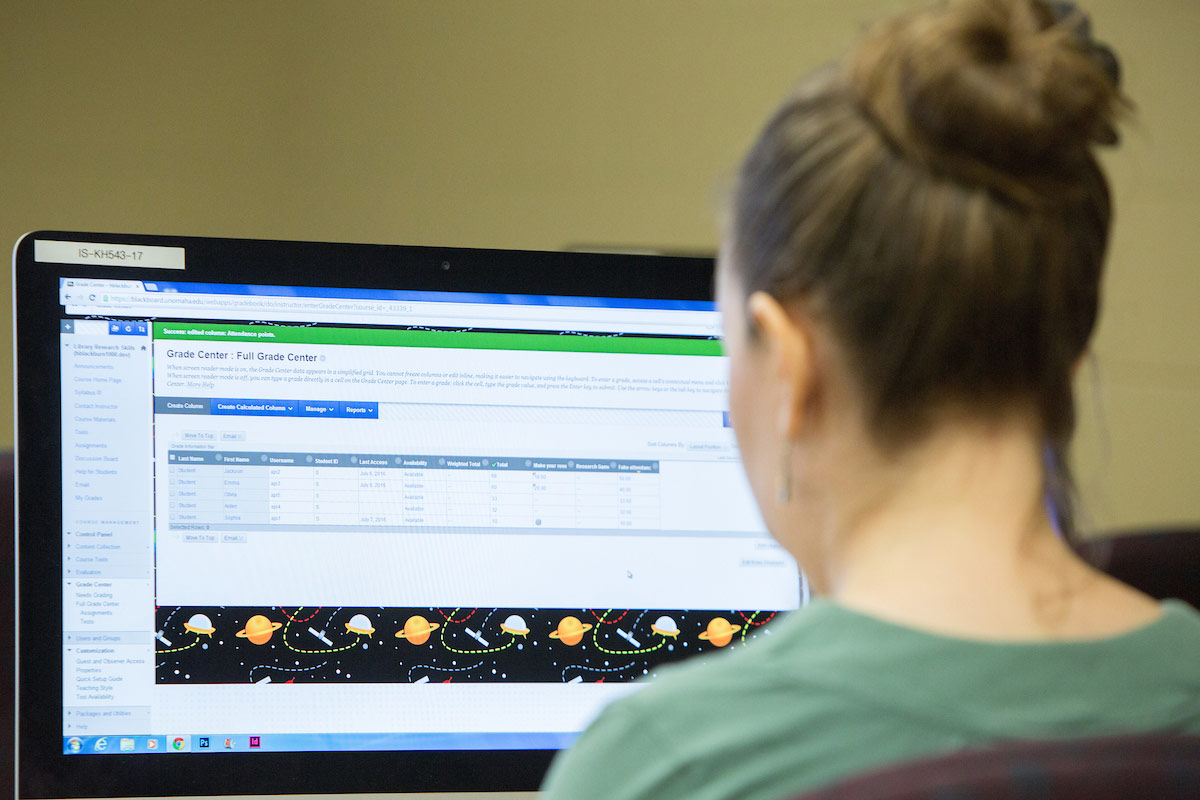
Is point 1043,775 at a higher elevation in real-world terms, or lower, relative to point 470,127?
lower

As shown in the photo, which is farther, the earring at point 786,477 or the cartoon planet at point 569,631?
the cartoon planet at point 569,631

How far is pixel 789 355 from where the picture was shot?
610mm

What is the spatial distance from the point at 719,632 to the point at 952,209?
1.71 feet

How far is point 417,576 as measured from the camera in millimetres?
931

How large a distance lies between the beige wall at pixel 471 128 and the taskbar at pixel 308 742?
1406 mm

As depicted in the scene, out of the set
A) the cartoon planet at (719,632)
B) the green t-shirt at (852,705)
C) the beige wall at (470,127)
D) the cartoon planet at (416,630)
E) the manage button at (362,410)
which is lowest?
the cartoon planet at (719,632)

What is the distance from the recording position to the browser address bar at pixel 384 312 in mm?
901

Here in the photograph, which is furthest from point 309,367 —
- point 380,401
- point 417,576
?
point 417,576

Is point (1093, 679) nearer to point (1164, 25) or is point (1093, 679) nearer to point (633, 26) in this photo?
point (633, 26)

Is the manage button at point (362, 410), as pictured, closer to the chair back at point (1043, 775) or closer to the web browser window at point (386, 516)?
the web browser window at point (386, 516)

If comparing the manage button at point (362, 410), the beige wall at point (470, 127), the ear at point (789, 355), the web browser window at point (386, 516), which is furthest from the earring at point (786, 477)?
the beige wall at point (470, 127)

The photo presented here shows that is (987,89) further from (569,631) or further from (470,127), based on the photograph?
(470,127)

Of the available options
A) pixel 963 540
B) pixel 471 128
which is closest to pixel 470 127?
pixel 471 128

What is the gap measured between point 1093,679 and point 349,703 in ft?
2.01
